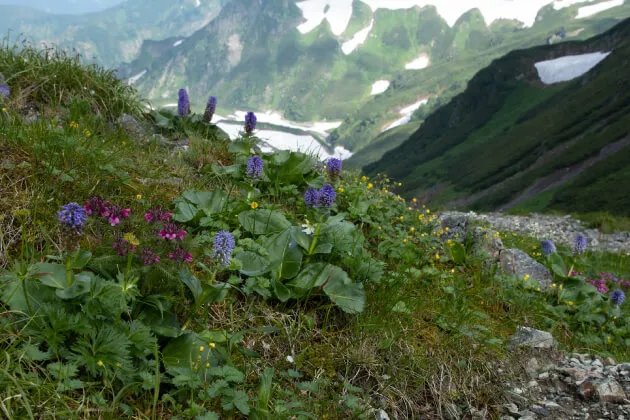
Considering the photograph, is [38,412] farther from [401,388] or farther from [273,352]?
[401,388]

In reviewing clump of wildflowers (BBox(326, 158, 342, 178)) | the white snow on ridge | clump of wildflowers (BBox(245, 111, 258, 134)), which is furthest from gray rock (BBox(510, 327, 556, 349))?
the white snow on ridge

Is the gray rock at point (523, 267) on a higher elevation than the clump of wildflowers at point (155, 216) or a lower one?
lower

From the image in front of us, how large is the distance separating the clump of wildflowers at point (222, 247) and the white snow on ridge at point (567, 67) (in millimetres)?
148442

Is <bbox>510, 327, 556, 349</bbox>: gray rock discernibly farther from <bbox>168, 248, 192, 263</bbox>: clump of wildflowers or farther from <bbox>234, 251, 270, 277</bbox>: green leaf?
<bbox>168, 248, 192, 263</bbox>: clump of wildflowers

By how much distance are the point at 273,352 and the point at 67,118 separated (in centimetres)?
441

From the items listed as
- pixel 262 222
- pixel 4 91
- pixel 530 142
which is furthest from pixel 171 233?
pixel 530 142

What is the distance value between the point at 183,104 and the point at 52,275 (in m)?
4.56

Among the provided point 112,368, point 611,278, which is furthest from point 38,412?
point 611,278

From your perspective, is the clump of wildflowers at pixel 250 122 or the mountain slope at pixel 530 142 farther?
the mountain slope at pixel 530 142

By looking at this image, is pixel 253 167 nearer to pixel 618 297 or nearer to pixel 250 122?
pixel 250 122

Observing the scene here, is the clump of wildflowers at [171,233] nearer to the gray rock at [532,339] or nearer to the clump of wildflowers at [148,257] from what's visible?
the clump of wildflowers at [148,257]

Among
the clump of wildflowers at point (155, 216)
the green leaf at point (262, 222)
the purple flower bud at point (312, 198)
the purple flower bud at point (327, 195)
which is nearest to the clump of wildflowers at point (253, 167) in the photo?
the green leaf at point (262, 222)

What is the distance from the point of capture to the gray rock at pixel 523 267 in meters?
6.12

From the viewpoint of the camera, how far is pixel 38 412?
7.35ft
